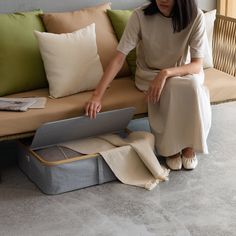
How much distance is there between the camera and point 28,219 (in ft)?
7.88

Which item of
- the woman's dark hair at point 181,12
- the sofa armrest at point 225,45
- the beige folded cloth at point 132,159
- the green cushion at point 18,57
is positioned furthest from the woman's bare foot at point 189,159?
the green cushion at point 18,57

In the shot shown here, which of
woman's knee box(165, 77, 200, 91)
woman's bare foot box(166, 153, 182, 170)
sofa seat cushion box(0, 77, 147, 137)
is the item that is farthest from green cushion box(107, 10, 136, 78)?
woman's bare foot box(166, 153, 182, 170)

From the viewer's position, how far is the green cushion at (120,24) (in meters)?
3.30

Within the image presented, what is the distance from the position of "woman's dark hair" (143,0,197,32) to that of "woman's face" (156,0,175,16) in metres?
0.02

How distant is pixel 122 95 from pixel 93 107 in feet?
0.90

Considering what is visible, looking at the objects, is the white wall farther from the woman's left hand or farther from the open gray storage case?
the open gray storage case

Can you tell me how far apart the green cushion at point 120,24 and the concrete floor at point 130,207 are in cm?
83

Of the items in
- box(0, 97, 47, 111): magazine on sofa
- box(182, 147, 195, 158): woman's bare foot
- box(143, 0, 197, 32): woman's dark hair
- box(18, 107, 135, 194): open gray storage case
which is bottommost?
box(182, 147, 195, 158): woman's bare foot

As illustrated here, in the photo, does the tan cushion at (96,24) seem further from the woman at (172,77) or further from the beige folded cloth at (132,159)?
the beige folded cloth at (132,159)

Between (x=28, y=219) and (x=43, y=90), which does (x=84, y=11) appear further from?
(x=28, y=219)

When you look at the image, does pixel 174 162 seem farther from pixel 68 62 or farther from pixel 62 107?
pixel 68 62

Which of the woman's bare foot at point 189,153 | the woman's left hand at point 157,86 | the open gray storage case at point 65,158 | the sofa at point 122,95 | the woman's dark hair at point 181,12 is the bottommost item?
the woman's bare foot at point 189,153

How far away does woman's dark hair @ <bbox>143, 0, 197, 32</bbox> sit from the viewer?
278cm

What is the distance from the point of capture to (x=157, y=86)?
274 cm
